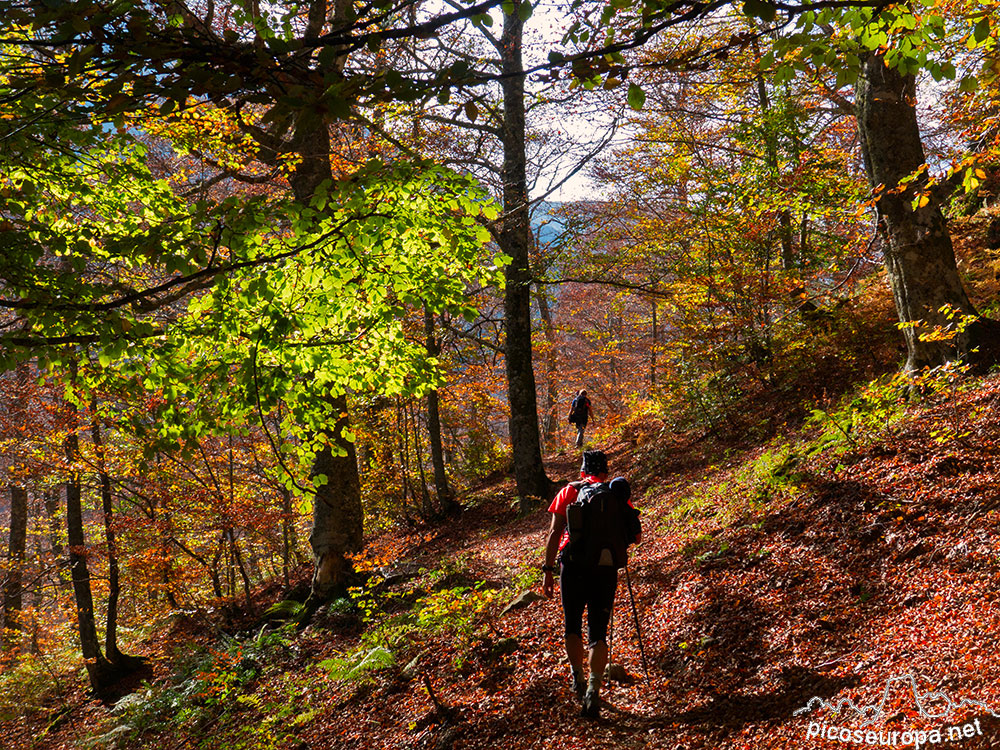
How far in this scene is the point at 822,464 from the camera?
6648 mm

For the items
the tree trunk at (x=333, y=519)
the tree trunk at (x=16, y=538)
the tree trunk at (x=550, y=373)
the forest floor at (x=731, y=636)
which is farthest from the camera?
the tree trunk at (x=550, y=373)

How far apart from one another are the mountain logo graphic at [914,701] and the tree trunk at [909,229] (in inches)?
176

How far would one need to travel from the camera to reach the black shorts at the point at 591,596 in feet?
15.1

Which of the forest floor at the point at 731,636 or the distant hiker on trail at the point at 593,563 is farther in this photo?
the distant hiker on trail at the point at 593,563

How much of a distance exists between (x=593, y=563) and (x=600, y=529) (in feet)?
0.87

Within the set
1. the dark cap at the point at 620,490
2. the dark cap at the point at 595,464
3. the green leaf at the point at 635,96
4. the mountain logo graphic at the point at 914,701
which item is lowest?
the mountain logo graphic at the point at 914,701

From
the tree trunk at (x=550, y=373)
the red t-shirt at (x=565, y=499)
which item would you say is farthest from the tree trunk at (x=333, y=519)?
the tree trunk at (x=550, y=373)

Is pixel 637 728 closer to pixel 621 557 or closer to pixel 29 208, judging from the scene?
pixel 621 557

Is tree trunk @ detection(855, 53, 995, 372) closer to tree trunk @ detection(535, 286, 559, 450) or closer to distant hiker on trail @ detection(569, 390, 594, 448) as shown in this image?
distant hiker on trail @ detection(569, 390, 594, 448)

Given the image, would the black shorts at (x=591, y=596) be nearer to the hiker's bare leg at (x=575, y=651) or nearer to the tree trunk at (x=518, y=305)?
the hiker's bare leg at (x=575, y=651)

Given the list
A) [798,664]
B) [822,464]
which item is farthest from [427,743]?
[822,464]

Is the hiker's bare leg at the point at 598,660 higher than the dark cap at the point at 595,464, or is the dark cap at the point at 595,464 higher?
the dark cap at the point at 595,464

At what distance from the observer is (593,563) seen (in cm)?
456

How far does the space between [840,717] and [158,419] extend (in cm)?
596
